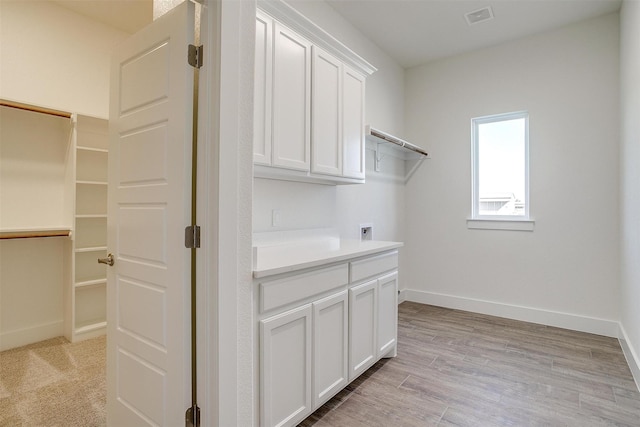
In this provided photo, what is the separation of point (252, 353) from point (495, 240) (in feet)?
11.0

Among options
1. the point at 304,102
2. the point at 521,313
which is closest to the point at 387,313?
the point at 304,102

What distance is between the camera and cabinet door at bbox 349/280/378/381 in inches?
88.0

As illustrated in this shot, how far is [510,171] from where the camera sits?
155 inches

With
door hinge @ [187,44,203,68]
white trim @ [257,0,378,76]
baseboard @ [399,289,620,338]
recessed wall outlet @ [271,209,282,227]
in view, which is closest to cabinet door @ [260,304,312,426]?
recessed wall outlet @ [271,209,282,227]

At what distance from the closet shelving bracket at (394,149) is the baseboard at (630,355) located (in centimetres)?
257

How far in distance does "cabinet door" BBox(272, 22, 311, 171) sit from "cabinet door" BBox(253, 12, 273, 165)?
4 cm

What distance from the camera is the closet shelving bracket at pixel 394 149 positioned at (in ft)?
11.1

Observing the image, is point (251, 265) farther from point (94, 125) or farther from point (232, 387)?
point (94, 125)

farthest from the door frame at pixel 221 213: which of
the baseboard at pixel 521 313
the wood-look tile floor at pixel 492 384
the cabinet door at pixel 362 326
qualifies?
the baseboard at pixel 521 313

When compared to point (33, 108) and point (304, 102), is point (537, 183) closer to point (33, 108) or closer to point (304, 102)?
point (304, 102)

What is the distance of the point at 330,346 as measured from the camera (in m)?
2.06

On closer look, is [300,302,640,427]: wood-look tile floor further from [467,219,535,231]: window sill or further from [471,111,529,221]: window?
[471,111,529,221]: window

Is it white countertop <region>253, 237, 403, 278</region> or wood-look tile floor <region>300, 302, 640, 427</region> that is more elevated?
white countertop <region>253, 237, 403, 278</region>

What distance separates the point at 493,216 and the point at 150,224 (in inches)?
146
